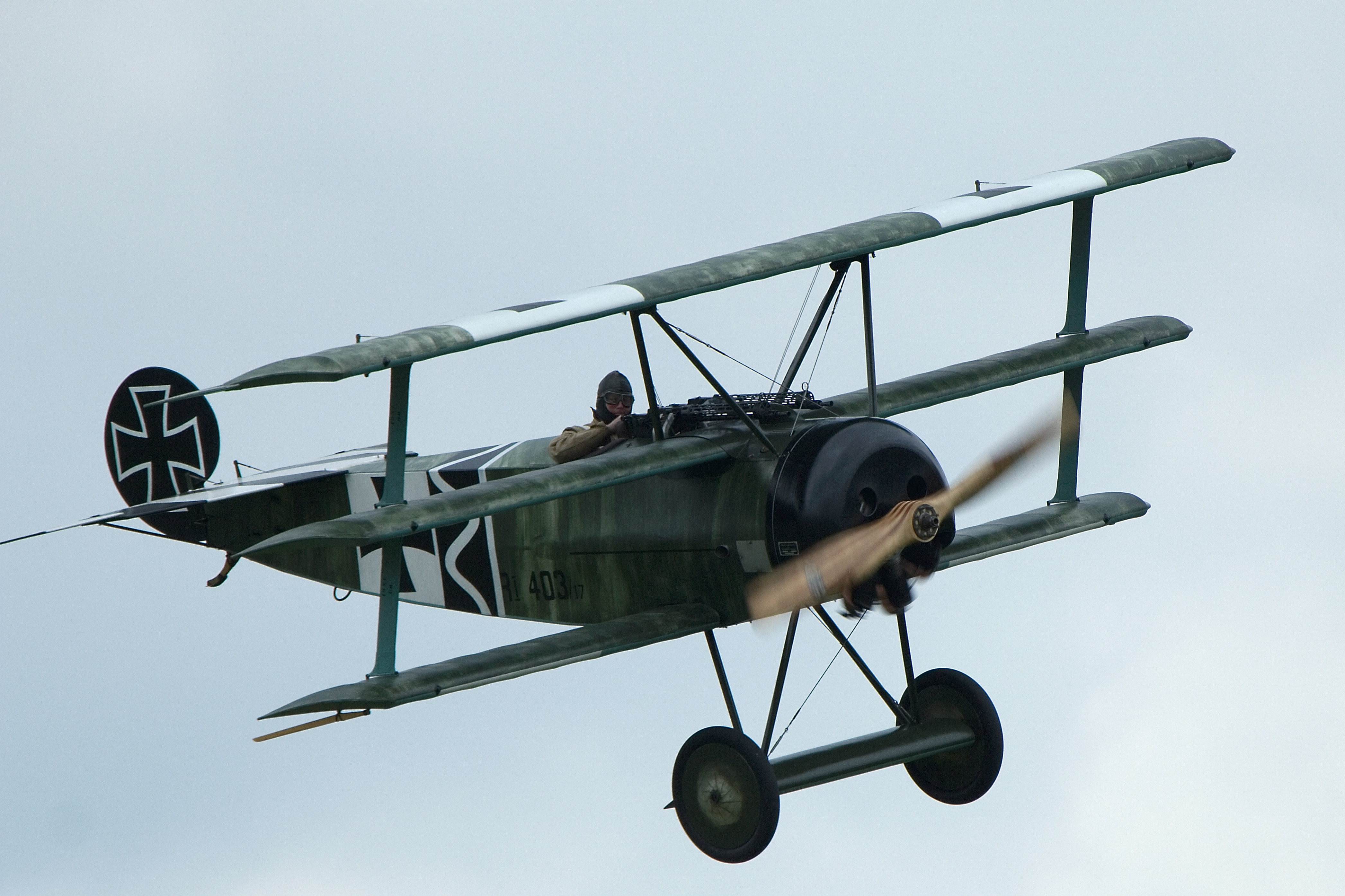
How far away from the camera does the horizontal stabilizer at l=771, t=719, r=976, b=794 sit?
11.8 metres

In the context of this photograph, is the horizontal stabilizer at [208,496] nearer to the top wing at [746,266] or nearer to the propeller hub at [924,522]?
the top wing at [746,266]

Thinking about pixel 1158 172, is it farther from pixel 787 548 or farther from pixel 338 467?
pixel 338 467

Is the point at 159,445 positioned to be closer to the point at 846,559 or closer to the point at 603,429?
the point at 603,429

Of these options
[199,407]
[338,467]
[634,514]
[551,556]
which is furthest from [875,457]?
[199,407]

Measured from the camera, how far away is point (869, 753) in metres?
12.2

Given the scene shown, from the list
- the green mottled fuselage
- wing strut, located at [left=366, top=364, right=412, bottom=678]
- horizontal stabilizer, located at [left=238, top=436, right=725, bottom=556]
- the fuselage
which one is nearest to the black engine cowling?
the fuselage

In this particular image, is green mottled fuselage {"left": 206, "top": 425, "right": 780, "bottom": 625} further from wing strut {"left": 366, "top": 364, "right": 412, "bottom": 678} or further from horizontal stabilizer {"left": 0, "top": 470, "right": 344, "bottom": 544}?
wing strut {"left": 366, "top": 364, "right": 412, "bottom": 678}

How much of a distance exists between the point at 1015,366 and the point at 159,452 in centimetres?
646

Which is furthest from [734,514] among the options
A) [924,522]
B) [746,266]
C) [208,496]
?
[208,496]

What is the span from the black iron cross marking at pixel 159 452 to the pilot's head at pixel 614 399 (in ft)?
13.4

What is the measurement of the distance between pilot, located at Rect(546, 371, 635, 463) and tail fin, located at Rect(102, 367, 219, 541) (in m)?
3.61

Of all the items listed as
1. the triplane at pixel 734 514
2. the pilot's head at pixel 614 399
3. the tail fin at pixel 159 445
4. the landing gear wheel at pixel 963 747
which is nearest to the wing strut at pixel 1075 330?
the triplane at pixel 734 514

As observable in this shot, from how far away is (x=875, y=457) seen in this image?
11.4m

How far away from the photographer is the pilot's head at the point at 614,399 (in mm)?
12914
